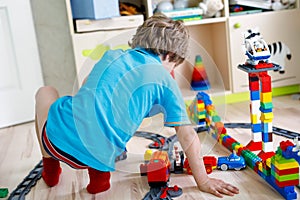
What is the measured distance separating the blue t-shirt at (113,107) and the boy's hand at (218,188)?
178 mm

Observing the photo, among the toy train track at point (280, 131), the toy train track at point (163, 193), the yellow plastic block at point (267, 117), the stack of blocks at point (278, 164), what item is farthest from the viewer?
the toy train track at point (280, 131)

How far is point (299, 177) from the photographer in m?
1.08

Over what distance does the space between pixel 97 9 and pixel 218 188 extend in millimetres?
1007

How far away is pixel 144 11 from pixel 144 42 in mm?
957

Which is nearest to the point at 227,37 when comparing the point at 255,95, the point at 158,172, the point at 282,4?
the point at 282,4

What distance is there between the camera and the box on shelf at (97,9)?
1834 millimetres

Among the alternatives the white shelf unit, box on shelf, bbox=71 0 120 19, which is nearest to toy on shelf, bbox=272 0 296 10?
the white shelf unit

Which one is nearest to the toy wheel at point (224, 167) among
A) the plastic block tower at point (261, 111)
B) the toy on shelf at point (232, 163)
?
the toy on shelf at point (232, 163)

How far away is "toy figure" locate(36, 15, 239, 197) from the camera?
108 cm

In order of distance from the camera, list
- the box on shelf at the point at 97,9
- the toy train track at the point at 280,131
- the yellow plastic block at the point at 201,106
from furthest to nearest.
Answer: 1. the box on shelf at the point at 97,9
2. the yellow plastic block at the point at 201,106
3. the toy train track at the point at 280,131

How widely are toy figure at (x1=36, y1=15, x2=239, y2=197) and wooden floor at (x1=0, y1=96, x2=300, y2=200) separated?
77mm

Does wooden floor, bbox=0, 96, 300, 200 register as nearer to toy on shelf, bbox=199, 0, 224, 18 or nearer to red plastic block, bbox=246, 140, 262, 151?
red plastic block, bbox=246, 140, 262, 151

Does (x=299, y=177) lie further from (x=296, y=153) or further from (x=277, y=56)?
(x=277, y=56)

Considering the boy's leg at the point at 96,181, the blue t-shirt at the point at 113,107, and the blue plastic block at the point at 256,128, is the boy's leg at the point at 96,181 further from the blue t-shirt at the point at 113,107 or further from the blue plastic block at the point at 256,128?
the blue plastic block at the point at 256,128
